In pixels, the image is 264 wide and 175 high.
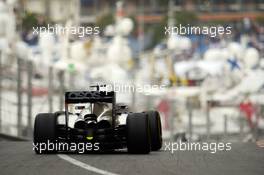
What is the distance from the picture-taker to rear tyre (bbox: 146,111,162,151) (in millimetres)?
20250

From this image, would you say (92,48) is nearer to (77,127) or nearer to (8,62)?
(8,62)

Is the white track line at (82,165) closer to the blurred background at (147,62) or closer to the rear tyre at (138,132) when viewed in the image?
the rear tyre at (138,132)

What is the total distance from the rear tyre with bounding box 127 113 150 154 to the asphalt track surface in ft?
0.63

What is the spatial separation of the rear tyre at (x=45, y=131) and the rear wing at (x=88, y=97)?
357 mm

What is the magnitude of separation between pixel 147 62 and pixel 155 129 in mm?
54741

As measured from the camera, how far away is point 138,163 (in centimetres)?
1770

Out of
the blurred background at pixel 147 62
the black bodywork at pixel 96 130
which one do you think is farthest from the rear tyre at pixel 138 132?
the blurred background at pixel 147 62

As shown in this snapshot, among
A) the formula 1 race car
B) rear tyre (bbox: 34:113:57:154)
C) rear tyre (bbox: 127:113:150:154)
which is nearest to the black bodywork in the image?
the formula 1 race car

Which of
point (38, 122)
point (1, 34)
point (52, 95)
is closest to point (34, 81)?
point (52, 95)

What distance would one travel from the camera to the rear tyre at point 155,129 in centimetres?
2025

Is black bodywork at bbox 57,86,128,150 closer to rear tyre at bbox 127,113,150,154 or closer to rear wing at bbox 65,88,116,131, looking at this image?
rear wing at bbox 65,88,116,131

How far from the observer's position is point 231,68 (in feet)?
254

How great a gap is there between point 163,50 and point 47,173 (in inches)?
2474

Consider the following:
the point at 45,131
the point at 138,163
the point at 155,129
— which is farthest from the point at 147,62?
the point at 138,163
